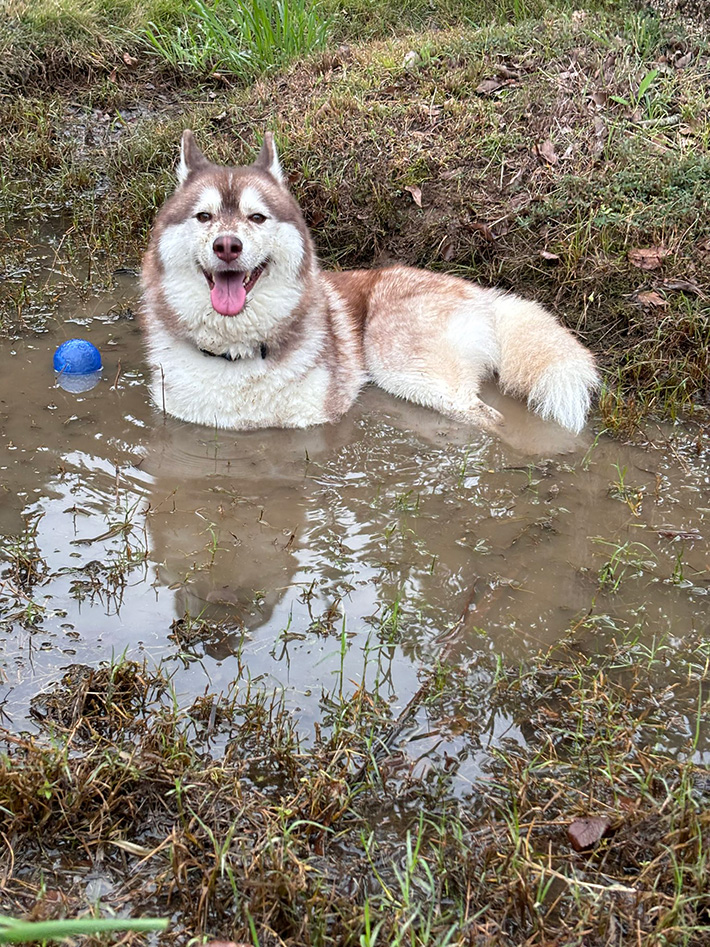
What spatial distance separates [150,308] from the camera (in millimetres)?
4992

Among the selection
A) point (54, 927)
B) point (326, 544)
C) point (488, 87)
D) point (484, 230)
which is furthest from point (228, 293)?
point (54, 927)

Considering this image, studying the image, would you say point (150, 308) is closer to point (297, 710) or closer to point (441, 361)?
point (441, 361)

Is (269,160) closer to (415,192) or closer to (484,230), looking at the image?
(415,192)

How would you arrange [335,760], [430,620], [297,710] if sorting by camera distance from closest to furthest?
1. [335,760]
2. [297,710]
3. [430,620]

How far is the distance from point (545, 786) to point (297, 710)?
830mm

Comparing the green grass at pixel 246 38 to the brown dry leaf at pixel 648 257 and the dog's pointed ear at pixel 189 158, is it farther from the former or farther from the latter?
the brown dry leaf at pixel 648 257

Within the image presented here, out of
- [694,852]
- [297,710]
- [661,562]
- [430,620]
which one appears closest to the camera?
[694,852]

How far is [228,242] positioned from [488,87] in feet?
11.3

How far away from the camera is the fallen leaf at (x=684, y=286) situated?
5.28m

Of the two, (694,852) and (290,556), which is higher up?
(694,852)

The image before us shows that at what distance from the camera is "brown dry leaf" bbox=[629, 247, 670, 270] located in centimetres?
544

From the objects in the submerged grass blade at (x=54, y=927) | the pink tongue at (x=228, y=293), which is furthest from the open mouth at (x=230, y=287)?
the submerged grass blade at (x=54, y=927)

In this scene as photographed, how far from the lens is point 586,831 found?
8.16ft

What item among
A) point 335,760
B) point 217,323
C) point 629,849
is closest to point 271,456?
point 217,323
